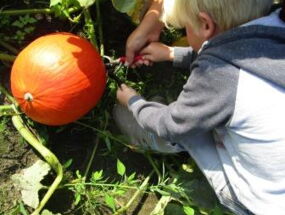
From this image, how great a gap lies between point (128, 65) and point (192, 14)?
493 millimetres

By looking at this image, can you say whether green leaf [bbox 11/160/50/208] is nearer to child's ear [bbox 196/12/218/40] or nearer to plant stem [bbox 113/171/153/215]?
plant stem [bbox 113/171/153/215]

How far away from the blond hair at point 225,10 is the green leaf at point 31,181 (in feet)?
2.81

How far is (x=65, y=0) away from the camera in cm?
217

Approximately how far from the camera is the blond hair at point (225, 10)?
5.58 feet

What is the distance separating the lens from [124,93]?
2.18 m

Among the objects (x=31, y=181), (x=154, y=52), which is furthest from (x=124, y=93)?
(x=31, y=181)

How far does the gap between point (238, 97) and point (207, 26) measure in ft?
0.89

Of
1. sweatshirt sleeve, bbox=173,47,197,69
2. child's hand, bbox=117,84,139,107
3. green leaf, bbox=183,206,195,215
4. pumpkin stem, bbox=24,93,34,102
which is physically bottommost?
green leaf, bbox=183,206,195,215

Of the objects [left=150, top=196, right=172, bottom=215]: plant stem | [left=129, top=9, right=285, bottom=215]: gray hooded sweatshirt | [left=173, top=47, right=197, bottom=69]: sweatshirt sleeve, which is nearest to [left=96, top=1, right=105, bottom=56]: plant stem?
[left=173, top=47, right=197, bottom=69]: sweatshirt sleeve

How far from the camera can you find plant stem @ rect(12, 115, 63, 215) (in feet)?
6.82

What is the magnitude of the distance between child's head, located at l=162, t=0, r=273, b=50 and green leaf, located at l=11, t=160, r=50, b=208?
0.85 meters

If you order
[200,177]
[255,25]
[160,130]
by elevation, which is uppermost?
[255,25]

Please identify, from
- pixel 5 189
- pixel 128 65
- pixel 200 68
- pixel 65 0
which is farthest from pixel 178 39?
pixel 5 189

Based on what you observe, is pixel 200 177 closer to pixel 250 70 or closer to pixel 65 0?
pixel 250 70
